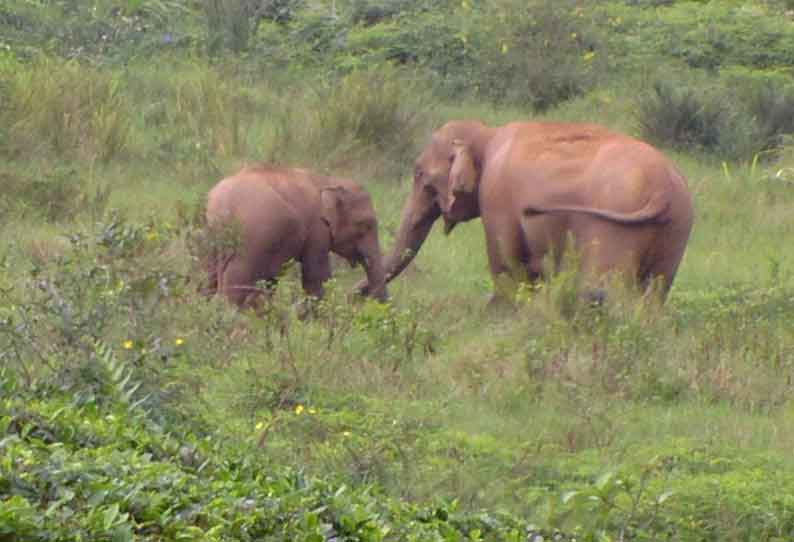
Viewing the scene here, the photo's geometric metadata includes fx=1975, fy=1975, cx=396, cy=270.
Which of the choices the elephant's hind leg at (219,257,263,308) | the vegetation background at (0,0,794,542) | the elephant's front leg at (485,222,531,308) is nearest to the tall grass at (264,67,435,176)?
the vegetation background at (0,0,794,542)

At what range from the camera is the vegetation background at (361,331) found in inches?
264

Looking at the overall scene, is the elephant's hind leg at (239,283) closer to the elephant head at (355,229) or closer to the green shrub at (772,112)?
the elephant head at (355,229)

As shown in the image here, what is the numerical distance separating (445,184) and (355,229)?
1.27 m

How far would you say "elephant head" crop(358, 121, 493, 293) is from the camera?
540 inches

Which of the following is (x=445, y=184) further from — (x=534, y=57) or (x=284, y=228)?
(x=534, y=57)

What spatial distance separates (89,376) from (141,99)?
36.8 feet

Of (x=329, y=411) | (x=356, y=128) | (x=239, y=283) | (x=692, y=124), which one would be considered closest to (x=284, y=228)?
(x=239, y=283)

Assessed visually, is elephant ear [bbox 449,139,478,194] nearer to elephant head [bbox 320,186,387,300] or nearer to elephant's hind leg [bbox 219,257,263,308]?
elephant head [bbox 320,186,387,300]

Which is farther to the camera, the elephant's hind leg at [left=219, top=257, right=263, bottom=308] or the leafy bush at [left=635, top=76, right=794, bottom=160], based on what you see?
the leafy bush at [left=635, top=76, right=794, bottom=160]

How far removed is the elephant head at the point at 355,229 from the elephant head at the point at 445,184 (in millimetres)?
439

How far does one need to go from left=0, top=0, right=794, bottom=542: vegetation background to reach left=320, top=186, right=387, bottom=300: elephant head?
0.31 metres

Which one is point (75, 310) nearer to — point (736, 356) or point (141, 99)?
point (736, 356)

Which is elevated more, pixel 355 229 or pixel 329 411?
pixel 329 411

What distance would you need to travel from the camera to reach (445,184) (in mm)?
13969
